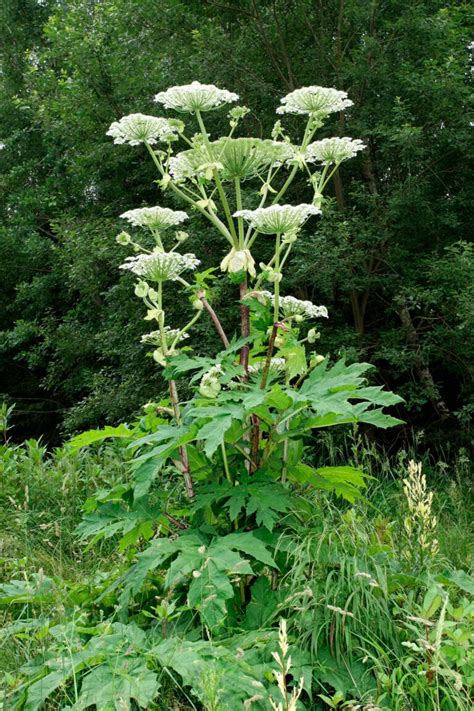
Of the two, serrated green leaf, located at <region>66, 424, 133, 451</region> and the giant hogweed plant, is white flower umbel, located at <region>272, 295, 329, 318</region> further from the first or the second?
serrated green leaf, located at <region>66, 424, 133, 451</region>

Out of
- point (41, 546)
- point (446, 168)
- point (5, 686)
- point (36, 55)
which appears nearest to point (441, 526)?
point (41, 546)

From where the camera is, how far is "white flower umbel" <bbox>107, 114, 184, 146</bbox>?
2.86 m

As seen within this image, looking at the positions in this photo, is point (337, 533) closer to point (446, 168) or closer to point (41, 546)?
point (41, 546)

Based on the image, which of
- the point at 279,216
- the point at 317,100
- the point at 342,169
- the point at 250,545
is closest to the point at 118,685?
the point at 250,545

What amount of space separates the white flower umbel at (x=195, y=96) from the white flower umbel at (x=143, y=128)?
0.08 metres

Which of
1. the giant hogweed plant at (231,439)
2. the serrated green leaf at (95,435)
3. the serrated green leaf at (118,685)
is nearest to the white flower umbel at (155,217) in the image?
the giant hogweed plant at (231,439)

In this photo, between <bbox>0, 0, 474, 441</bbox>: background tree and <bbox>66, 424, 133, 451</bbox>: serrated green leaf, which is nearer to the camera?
<bbox>66, 424, 133, 451</bbox>: serrated green leaf

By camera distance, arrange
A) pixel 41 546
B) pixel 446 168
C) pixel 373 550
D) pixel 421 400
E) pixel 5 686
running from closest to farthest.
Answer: pixel 5 686 < pixel 373 550 < pixel 41 546 < pixel 421 400 < pixel 446 168

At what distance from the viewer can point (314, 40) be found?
26.1ft

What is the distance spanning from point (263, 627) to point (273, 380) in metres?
0.96

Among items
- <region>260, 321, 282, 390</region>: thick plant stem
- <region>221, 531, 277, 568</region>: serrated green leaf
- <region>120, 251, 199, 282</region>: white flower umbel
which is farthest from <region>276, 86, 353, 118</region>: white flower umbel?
<region>221, 531, 277, 568</region>: serrated green leaf

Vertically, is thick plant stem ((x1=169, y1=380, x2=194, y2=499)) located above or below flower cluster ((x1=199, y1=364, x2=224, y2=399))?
below

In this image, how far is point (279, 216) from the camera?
253 cm

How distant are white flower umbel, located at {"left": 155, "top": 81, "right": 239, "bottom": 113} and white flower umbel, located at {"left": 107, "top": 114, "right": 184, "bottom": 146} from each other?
0.25ft
